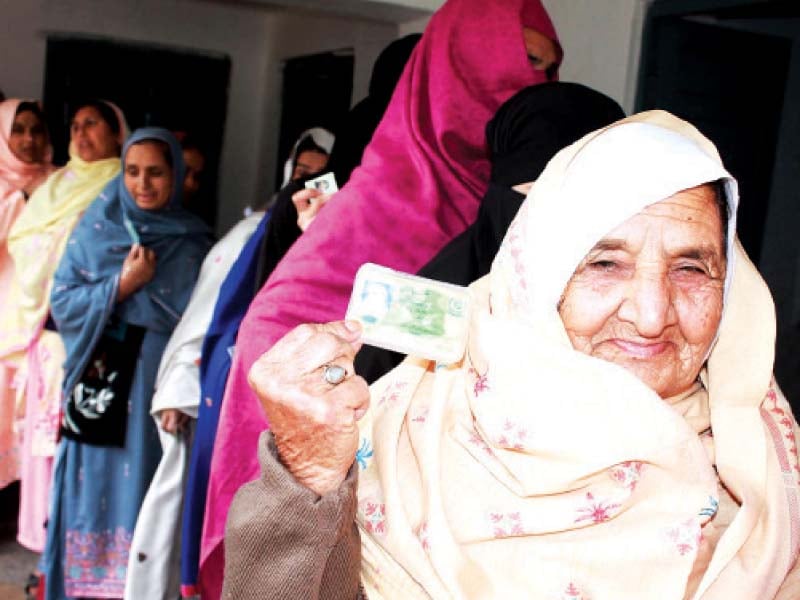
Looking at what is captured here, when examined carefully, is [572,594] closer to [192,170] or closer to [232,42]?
[192,170]

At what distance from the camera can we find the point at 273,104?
22.8ft

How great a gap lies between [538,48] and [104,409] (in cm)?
199

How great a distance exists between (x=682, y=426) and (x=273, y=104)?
6121 millimetres

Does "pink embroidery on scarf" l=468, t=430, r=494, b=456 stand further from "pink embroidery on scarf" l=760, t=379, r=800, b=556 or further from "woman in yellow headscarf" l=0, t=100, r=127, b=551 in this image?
"woman in yellow headscarf" l=0, t=100, r=127, b=551

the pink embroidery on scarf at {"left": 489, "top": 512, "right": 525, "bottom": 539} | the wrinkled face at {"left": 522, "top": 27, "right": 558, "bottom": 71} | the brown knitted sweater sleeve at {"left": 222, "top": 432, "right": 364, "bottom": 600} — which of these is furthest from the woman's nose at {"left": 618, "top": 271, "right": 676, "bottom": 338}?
the wrinkled face at {"left": 522, "top": 27, "right": 558, "bottom": 71}

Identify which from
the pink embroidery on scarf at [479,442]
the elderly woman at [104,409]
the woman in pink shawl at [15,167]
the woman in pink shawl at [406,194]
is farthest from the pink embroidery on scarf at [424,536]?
the woman in pink shawl at [15,167]

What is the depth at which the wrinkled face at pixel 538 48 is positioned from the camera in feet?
7.30

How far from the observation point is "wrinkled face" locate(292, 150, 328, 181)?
355 centimetres

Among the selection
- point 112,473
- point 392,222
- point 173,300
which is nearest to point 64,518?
point 112,473

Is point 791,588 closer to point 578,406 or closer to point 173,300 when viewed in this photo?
point 578,406

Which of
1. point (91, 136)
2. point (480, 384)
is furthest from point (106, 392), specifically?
point (480, 384)

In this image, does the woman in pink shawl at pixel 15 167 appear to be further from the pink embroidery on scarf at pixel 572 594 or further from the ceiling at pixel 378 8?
the pink embroidery on scarf at pixel 572 594

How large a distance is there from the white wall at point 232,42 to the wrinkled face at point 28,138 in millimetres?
1237

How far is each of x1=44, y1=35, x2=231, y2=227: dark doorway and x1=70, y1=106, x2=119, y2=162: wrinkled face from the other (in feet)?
5.81
